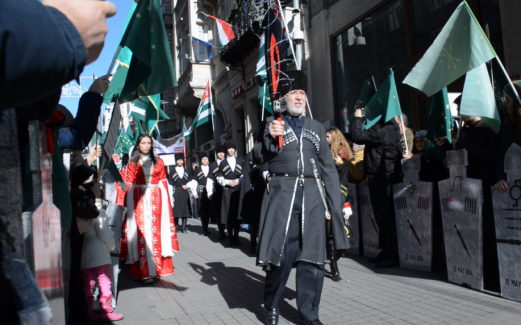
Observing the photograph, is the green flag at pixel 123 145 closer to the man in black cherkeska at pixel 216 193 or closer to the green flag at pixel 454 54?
the man in black cherkeska at pixel 216 193

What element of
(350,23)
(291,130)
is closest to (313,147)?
(291,130)

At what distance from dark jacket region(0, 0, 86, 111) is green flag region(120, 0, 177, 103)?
123 inches

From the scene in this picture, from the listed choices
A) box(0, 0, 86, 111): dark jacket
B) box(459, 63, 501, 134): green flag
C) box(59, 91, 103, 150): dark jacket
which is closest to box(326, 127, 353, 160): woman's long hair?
box(459, 63, 501, 134): green flag

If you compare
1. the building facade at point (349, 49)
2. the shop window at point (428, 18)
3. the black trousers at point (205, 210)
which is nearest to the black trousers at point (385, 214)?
the building facade at point (349, 49)

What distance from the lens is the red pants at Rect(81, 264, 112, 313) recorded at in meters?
4.36

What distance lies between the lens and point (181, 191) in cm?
1262

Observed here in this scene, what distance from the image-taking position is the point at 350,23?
35.8 feet

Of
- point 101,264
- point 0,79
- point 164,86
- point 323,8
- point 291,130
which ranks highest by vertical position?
point 323,8

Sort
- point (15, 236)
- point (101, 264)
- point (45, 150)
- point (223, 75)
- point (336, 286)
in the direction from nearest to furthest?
point (15, 236)
point (45, 150)
point (101, 264)
point (336, 286)
point (223, 75)

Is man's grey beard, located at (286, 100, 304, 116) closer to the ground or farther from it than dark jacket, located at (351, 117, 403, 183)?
farther from it

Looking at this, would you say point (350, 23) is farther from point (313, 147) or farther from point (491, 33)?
point (313, 147)

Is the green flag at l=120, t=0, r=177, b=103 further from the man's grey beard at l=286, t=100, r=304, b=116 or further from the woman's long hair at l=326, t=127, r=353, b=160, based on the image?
the woman's long hair at l=326, t=127, r=353, b=160

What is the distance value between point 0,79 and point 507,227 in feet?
15.0

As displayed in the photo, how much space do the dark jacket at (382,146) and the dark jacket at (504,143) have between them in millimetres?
1855
